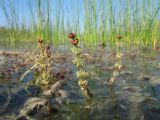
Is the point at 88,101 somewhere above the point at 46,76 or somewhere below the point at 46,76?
below

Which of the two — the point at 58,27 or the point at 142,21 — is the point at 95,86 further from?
the point at 58,27

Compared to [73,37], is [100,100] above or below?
below

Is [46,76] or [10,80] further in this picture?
[10,80]

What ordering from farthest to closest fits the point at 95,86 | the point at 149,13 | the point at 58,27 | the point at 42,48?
the point at 58,27
the point at 149,13
the point at 95,86
the point at 42,48

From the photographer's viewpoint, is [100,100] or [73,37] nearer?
[73,37]

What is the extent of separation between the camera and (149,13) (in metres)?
8.85

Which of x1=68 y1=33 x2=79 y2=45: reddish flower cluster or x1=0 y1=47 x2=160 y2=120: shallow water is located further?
x1=0 y1=47 x2=160 y2=120: shallow water

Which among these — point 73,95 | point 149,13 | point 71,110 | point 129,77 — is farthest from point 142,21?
point 71,110

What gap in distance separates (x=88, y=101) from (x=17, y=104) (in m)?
0.74

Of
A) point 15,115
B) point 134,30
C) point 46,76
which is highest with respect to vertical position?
point 134,30

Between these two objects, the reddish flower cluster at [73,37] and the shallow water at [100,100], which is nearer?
the reddish flower cluster at [73,37]

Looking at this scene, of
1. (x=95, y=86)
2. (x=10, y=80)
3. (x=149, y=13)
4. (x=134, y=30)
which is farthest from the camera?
(x=134, y=30)

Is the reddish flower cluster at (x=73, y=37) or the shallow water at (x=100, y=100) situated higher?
the reddish flower cluster at (x=73, y=37)

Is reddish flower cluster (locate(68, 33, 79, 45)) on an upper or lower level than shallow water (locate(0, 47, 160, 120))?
upper
